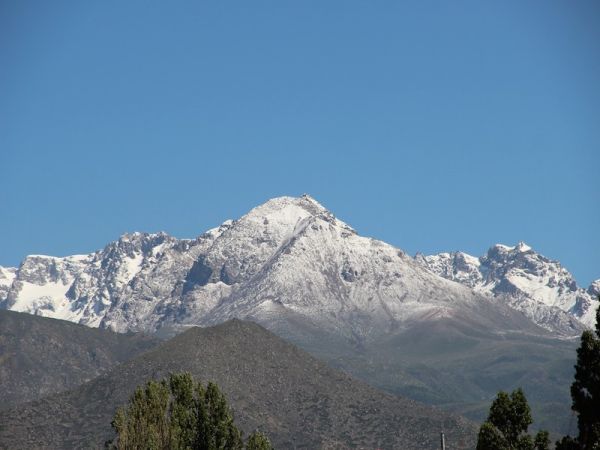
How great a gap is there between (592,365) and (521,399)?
51.0 feet

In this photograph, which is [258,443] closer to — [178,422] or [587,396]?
[178,422]

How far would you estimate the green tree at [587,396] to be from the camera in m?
123

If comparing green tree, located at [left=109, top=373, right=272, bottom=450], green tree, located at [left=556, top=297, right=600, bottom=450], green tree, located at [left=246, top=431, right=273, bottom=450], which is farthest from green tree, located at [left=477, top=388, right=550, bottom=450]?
green tree, located at [left=246, top=431, right=273, bottom=450]

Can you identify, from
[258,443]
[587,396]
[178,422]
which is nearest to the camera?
[587,396]

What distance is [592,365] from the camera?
126000 mm

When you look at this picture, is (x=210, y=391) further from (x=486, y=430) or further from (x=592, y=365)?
(x=592, y=365)

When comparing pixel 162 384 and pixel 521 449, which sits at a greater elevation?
pixel 162 384

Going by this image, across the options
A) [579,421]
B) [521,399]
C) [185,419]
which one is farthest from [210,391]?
[579,421]

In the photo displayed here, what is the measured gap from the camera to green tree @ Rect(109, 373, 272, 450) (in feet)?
607

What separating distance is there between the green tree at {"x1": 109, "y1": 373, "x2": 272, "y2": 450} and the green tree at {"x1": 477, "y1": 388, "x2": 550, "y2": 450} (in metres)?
61.3

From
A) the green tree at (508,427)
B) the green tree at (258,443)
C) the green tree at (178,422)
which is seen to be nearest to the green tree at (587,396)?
the green tree at (508,427)

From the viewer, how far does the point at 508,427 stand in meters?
137

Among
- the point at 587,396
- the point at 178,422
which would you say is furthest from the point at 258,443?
the point at 587,396

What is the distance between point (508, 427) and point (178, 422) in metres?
68.3
